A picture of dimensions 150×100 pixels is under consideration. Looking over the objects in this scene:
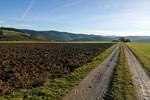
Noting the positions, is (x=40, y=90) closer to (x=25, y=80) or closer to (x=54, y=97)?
(x=54, y=97)

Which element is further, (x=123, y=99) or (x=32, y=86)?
(x=32, y=86)

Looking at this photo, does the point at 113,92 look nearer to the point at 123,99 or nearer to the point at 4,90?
the point at 123,99

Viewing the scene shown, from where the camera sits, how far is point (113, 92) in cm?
766

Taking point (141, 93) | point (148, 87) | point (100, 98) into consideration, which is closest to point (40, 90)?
point (100, 98)

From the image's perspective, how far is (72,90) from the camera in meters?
8.09

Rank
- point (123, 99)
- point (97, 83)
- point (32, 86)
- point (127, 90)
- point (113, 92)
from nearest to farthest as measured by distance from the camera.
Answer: point (123, 99)
point (113, 92)
point (127, 90)
point (32, 86)
point (97, 83)

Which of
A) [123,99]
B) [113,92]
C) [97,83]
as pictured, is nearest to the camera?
[123,99]

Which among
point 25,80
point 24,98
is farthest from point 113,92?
point 25,80

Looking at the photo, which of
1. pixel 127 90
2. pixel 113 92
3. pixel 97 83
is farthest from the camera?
pixel 97 83

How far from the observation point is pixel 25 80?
9906 millimetres

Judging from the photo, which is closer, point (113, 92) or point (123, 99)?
point (123, 99)

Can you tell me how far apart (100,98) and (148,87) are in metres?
4.47

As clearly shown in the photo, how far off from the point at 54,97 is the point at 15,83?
4.06 meters

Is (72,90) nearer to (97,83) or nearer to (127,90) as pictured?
(97,83)
